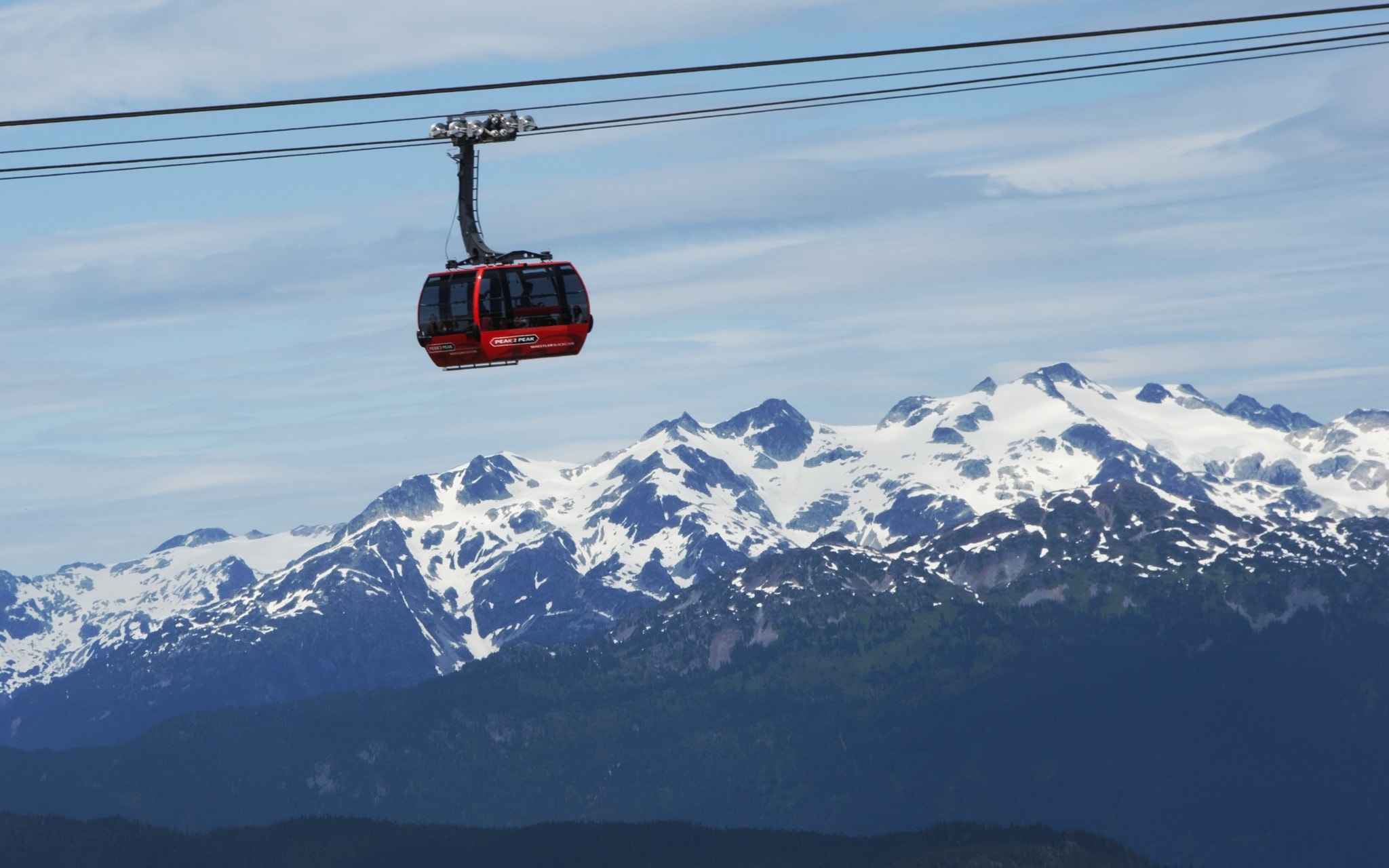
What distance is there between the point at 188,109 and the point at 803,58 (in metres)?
15.3

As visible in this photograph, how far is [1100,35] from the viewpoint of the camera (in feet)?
145

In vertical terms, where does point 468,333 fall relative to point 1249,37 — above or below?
below

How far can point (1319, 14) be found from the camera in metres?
43.0

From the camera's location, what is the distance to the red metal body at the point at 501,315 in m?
62.2

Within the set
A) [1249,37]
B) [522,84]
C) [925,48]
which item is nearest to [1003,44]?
[925,48]

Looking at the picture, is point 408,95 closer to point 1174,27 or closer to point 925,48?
point 925,48

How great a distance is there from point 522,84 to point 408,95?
9.47ft

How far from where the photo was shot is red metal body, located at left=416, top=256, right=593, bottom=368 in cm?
6216

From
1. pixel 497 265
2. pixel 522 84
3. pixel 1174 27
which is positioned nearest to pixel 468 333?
pixel 497 265

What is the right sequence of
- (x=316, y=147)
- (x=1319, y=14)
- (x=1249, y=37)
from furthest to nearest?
(x=316, y=147)
(x=1249, y=37)
(x=1319, y=14)

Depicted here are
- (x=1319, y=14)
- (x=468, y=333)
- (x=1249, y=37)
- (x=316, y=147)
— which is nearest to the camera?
(x=1319, y=14)

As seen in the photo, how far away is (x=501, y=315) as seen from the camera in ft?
204

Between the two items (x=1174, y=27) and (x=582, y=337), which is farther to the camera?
(x=582, y=337)

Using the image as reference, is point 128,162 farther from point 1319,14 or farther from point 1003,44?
point 1319,14
